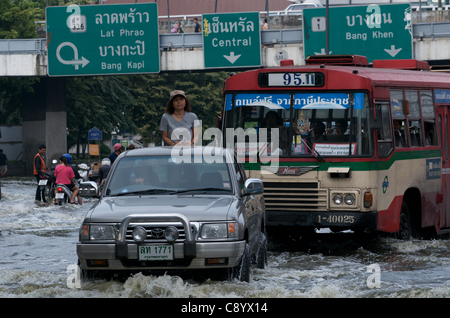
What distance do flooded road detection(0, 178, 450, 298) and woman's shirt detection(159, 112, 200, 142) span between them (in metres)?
2.16

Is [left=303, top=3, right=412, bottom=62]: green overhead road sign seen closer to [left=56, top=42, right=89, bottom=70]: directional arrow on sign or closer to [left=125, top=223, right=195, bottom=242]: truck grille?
[left=56, top=42, right=89, bottom=70]: directional arrow on sign

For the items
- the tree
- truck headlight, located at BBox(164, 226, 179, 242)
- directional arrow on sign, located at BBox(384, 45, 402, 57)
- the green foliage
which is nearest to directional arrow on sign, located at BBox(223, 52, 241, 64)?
directional arrow on sign, located at BBox(384, 45, 402, 57)

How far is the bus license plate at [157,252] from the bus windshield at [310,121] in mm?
4342

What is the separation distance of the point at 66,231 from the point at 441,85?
7799 millimetres

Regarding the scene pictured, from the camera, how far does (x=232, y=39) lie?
3225 centimetres

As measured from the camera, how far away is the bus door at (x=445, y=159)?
13570mm

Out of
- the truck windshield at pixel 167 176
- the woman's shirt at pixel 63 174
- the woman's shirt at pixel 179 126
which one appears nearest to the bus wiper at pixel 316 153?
the woman's shirt at pixel 179 126

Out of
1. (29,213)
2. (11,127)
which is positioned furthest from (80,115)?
(29,213)

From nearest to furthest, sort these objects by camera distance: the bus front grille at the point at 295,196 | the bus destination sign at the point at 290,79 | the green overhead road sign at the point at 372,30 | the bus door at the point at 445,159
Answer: the bus front grille at the point at 295,196 < the bus destination sign at the point at 290,79 < the bus door at the point at 445,159 < the green overhead road sign at the point at 372,30

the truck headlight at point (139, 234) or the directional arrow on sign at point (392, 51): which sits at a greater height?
the directional arrow on sign at point (392, 51)

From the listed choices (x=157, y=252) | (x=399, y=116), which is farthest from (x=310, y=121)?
(x=157, y=252)

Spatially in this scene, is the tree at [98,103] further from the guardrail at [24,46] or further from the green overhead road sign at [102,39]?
the green overhead road sign at [102,39]

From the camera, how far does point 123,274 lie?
796cm

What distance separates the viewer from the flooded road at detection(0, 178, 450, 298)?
7.73 metres
